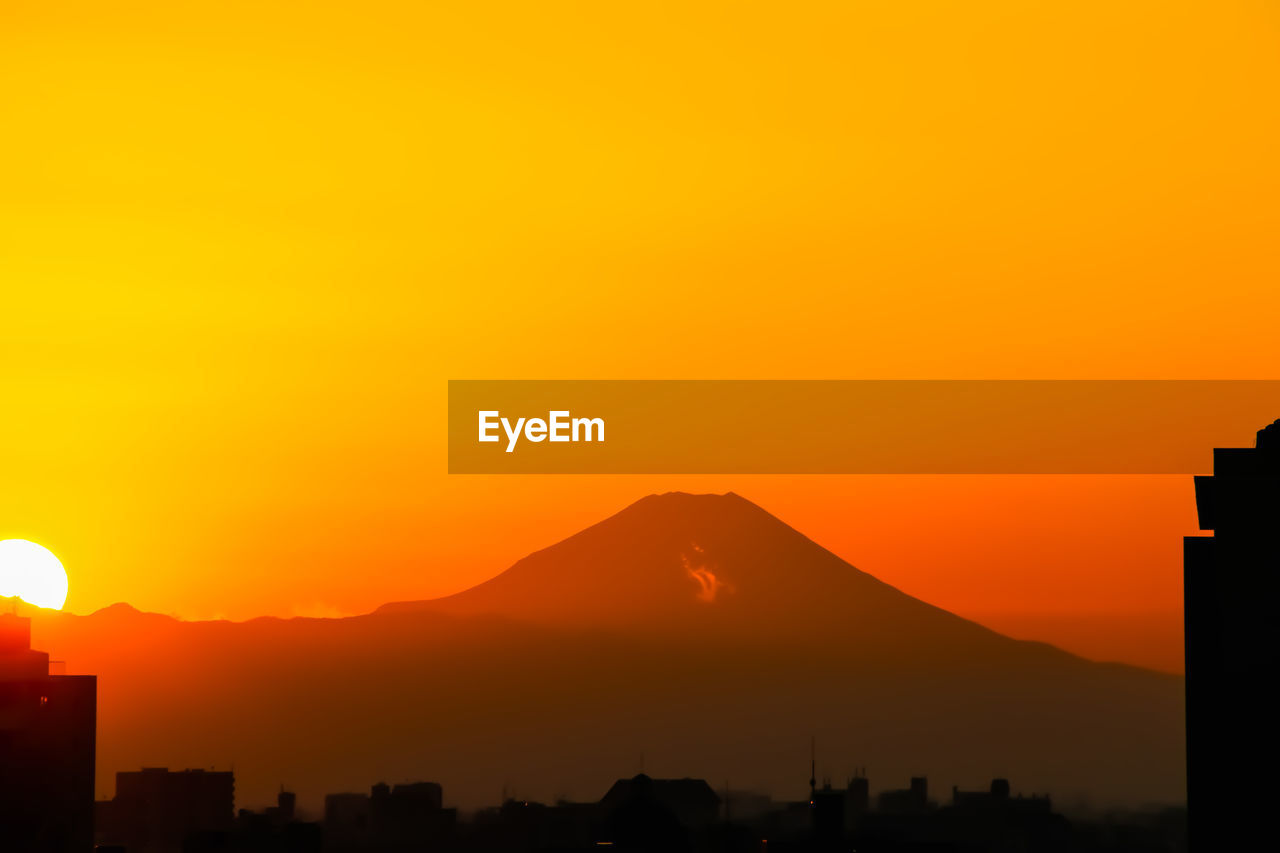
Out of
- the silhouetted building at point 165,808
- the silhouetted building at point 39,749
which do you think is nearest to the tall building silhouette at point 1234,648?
the silhouetted building at point 39,749

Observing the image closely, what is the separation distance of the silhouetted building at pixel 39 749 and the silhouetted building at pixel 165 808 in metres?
49.5

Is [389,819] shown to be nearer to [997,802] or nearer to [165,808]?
[165,808]

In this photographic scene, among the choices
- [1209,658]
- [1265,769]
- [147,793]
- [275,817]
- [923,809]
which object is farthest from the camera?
[923,809]

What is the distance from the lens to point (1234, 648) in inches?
1775

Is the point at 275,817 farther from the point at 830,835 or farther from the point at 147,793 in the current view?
the point at 830,835

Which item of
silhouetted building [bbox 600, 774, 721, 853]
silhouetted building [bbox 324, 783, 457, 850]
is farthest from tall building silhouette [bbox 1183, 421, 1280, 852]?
silhouetted building [bbox 324, 783, 457, 850]

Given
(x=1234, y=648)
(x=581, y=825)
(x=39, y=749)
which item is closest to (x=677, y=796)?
(x=581, y=825)

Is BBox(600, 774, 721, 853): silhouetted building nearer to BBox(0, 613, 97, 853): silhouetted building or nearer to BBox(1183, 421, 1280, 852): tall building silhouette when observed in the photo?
BBox(0, 613, 97, 853): silhouetted building

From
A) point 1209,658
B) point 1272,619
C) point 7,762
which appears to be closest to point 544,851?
point 7,762

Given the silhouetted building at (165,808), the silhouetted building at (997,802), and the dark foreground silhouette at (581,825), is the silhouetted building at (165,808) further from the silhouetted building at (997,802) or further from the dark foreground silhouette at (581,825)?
the silhouetted building at (997,802)

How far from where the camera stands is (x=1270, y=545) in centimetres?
4569

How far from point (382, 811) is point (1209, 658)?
127 meters

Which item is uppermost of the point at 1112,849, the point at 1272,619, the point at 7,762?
the point at 1272,619

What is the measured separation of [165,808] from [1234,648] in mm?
115787
